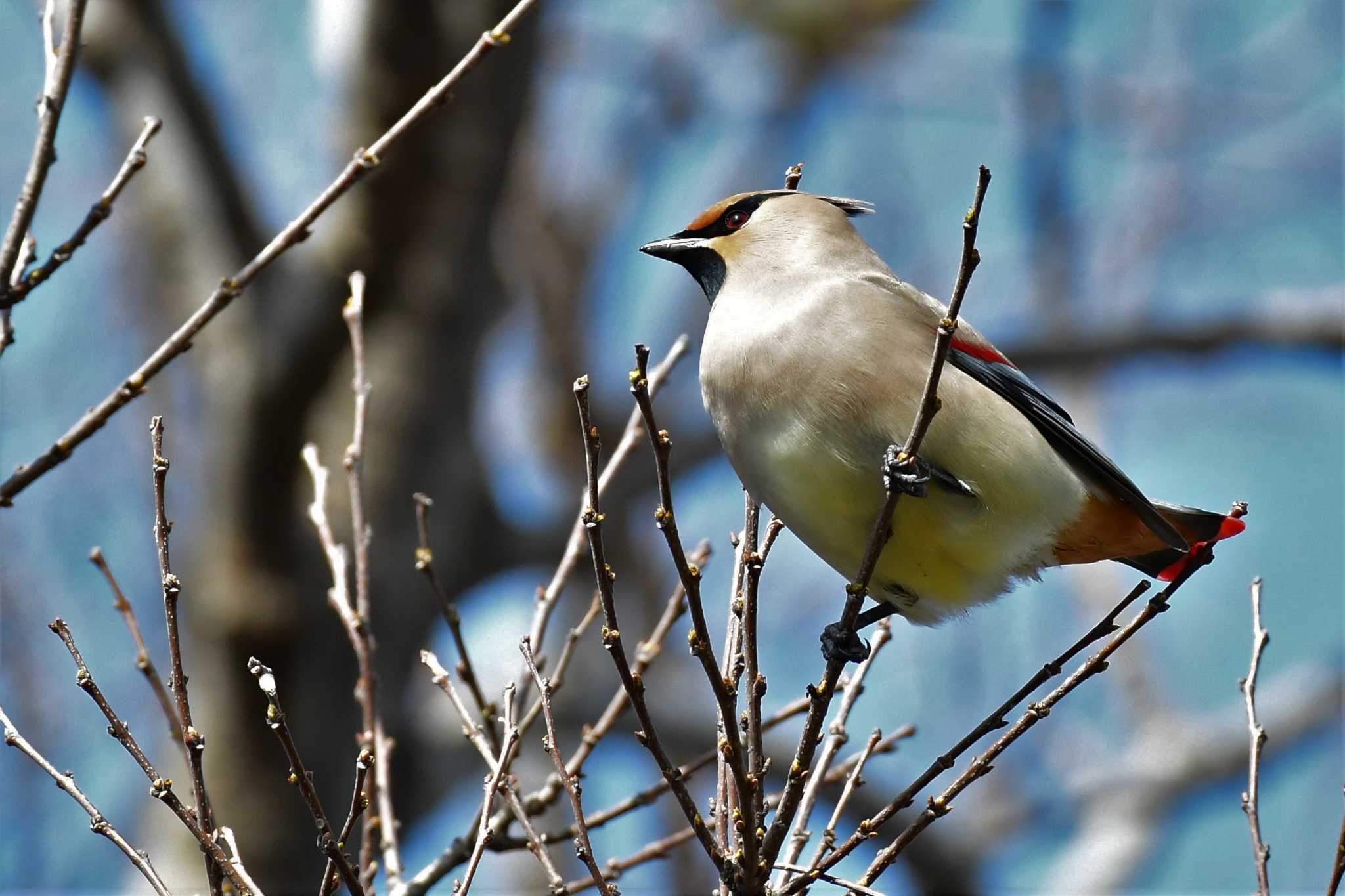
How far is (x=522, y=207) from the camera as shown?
35.8ft

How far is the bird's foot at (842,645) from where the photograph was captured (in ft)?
8.78

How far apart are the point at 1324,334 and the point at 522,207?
5.70 metres

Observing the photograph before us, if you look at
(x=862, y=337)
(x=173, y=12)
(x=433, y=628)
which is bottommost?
(x=862, y=337)

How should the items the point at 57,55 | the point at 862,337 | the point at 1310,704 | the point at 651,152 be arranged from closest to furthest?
the point at 57,55 → the point at 862,337 → the point at 1310,704 → the point at 651,152

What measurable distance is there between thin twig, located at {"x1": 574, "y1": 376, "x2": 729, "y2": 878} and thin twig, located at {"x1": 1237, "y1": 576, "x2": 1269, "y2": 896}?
3.01 ft

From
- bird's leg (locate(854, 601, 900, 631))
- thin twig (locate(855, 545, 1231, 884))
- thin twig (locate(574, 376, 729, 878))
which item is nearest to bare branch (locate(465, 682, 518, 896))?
thin twig (locate(574, 376, 729, 878))

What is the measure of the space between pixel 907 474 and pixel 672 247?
1.39m

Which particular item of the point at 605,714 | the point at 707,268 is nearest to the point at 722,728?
the point at 605,714

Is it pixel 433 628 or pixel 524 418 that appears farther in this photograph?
pixel 524 418

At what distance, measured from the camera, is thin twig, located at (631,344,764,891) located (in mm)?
2129

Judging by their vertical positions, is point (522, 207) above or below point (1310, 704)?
above

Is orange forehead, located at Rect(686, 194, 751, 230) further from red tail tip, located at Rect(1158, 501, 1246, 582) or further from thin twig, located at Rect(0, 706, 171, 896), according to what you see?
thin twig, located at Rect(0, 706, 171, 896)

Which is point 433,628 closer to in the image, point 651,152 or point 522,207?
point 522,207

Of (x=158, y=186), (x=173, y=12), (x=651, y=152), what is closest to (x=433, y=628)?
(x=158, y=186)
